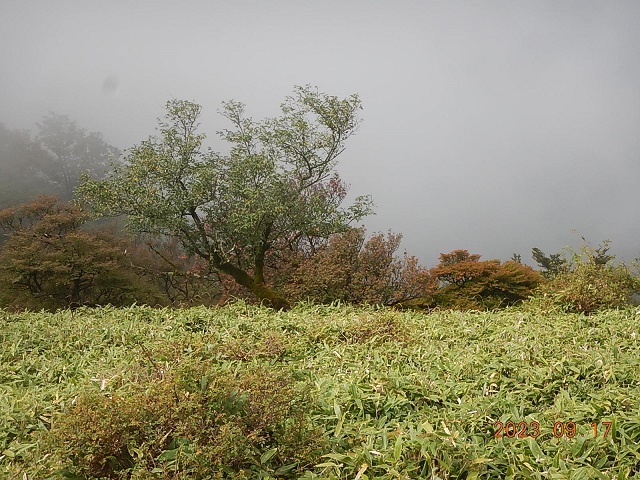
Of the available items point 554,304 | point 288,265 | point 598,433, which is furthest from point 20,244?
point 598,433

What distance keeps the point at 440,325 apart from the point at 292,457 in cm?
375

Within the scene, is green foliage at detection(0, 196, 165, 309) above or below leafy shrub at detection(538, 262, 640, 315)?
below

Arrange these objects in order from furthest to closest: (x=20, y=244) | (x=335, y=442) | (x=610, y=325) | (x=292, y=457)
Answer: (x=20, y=244) < (x=610, y=325) < (x=335, y=442) < (x=292, y=457)

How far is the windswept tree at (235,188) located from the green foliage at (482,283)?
241cm

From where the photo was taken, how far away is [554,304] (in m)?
7.04

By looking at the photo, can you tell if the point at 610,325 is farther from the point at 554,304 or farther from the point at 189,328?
the point at 189,328
